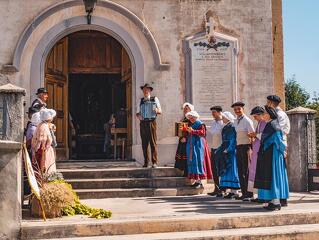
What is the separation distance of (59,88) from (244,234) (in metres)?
7.22

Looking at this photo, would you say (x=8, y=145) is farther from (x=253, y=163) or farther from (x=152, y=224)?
(x=253, y=163)

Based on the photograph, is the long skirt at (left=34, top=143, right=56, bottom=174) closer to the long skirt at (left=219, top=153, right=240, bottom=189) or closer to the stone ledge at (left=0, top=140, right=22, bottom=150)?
the stone ledge at (left=0, top=140, right=22, bottom=150)

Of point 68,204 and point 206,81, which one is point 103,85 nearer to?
point 206,81

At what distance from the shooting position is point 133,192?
9727 mm

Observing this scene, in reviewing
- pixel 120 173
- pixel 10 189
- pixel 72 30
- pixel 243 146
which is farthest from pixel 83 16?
pixel 10 189

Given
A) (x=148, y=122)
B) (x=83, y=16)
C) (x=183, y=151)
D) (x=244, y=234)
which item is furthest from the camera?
(x=83, y=16)

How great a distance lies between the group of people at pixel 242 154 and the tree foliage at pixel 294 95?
2813cm

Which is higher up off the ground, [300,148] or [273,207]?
[300,148]

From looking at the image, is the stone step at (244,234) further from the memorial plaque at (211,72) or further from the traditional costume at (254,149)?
the memorial plaque at (211,72)

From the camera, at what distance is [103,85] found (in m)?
16.8

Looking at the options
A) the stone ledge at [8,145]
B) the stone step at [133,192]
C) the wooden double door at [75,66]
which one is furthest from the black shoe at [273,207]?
the wooden double door at [75,66]

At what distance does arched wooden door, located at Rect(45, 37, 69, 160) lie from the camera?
1180 cm

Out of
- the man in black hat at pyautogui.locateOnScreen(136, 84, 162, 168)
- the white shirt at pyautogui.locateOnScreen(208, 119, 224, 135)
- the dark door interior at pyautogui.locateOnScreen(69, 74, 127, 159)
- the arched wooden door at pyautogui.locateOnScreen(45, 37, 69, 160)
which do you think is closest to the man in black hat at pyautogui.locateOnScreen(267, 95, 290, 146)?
the white shirt at pyautogui.locateOnScreen(208, 119, 224, 135)

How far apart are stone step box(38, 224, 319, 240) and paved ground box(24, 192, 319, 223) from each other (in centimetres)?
40
